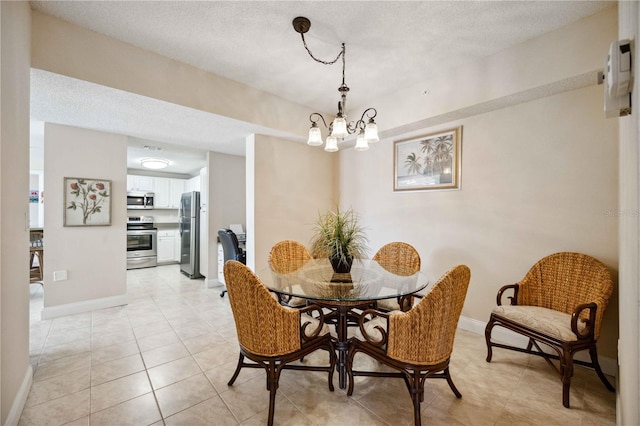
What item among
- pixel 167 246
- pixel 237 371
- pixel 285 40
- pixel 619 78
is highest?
pixel 285 40

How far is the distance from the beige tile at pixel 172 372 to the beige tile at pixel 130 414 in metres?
0.18

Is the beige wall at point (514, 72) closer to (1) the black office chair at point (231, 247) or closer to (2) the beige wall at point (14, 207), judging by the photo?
(1) the black office chair at point (231, 247)

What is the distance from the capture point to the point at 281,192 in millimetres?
3732

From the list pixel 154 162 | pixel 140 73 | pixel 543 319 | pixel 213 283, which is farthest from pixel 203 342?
pixel 154 162

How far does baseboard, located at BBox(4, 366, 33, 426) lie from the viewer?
149 cm

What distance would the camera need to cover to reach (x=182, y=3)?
6.15 ft

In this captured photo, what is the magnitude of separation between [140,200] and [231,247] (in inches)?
134

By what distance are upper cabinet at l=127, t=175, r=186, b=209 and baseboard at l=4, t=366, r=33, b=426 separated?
15.7 ft

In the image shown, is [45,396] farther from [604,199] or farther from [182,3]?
[604,199]

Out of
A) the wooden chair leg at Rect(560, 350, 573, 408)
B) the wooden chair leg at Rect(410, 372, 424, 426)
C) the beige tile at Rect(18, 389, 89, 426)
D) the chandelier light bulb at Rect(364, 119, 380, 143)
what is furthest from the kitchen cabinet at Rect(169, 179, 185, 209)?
the wooden chair leg at Rect(560, 350, 573, 408)

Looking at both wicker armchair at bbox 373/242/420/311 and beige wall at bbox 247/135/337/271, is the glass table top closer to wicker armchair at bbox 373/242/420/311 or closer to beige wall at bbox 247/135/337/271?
wicker armchair at bbox 373/242/420/311

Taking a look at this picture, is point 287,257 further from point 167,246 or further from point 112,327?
point 167,246

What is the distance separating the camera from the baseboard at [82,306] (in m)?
3.17

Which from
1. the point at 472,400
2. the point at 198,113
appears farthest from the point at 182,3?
the point at 472,400
